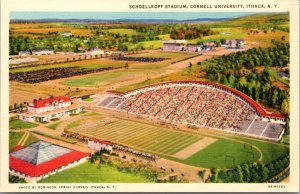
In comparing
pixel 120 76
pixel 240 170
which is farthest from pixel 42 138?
pixel 240 170

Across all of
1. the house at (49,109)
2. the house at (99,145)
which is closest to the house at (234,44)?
the house at (99,145)

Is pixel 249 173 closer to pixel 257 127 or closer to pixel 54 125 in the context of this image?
pixel 257 127

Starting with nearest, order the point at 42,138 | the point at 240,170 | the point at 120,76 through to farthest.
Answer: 1. the point at 240,170
2. the point at 42,138
3. the point at 120,76

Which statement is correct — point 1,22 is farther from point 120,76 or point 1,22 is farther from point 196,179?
point 196,179

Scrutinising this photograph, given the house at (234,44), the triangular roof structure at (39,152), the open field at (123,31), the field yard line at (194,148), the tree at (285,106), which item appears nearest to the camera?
the triangular roof structure at (39,152)

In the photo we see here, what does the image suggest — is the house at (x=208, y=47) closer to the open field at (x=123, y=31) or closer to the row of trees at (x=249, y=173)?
the open field at (x=123, y=31)
